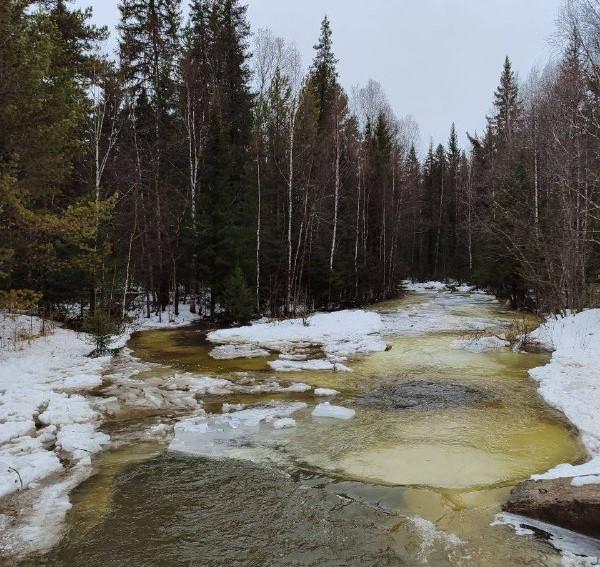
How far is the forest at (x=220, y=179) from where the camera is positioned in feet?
40.7

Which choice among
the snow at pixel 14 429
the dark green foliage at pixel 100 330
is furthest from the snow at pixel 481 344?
the snow at pixel 14 429

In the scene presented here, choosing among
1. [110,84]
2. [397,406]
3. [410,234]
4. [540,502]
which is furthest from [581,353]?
[410,234]

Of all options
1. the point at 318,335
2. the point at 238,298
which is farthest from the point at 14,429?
the point at 238,298

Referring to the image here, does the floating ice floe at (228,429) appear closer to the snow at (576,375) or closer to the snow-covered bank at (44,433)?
the snow-covered bank at (44,433)

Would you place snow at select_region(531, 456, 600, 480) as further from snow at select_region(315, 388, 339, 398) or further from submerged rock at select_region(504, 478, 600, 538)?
snow at select_region(315, 388, 339, 398)

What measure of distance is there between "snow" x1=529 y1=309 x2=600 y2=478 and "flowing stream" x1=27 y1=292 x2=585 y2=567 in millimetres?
313

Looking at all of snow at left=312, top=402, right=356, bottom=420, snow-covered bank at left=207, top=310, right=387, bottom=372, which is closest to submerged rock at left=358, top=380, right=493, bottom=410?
snow at left=312, top=402, right=356, bottom=420

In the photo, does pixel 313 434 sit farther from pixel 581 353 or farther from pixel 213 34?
pixel 213 34

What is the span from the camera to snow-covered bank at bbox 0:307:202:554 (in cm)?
484

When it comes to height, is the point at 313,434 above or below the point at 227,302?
below

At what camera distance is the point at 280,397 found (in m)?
9.43

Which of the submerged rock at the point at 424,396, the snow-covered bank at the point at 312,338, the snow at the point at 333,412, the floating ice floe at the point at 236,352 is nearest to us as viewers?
the snow at the point at 333,412

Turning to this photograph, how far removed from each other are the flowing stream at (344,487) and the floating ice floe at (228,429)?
184 mm

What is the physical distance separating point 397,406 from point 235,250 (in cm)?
1382
